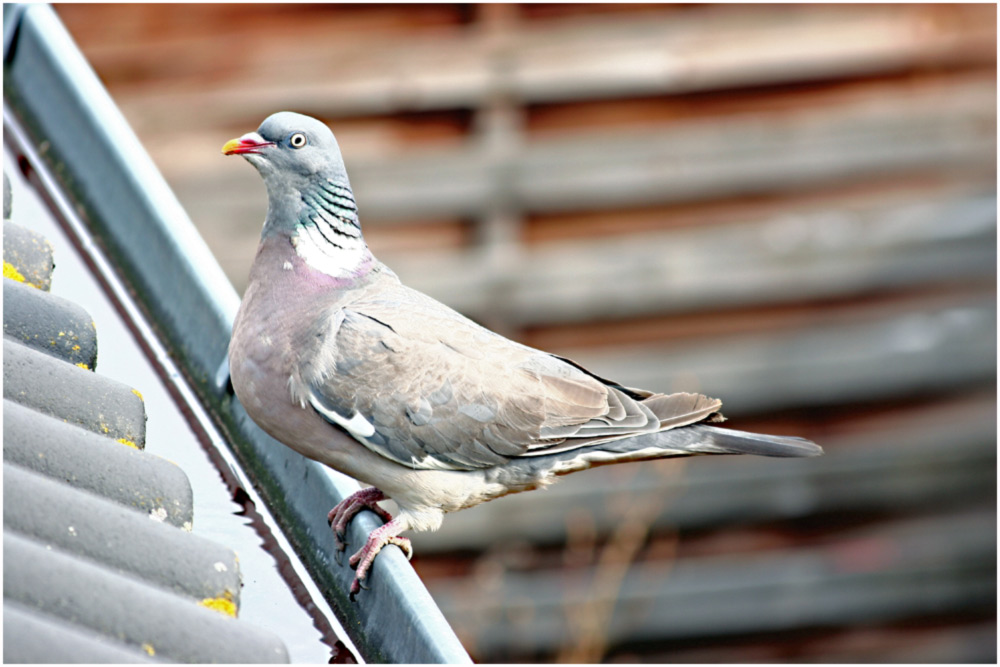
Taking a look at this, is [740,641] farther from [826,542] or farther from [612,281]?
[612,281]

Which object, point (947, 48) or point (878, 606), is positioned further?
point (878, 606)

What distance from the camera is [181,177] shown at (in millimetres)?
4758

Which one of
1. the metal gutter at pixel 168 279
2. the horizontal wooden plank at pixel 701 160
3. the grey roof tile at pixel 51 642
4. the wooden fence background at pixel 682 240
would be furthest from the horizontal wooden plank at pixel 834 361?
the grey roof tile at pixel 51 642

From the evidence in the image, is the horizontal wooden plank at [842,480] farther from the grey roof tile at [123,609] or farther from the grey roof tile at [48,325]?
the grey roof tile at [123,609]

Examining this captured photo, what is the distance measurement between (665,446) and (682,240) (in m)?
2.58

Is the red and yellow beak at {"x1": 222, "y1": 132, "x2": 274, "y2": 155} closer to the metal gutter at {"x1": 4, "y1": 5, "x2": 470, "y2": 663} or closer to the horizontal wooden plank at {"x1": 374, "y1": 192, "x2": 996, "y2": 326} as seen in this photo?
the metal gutter at {"x1": 4, "y1": 5, "x2": 470, "y2": 663}

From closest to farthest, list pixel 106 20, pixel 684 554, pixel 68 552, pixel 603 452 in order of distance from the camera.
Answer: pixel 68 552
pixel 603 452
pixel 106 20
pixel 684 554

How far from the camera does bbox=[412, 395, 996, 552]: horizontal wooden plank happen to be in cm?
514

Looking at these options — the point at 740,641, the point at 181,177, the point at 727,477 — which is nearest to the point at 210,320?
the point at 181,177

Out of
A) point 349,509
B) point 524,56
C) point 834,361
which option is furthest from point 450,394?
point 834,361

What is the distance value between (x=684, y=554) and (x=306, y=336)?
3.35 metres

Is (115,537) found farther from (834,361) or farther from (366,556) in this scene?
(834,361)

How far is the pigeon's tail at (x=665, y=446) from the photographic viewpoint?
8.40 ft

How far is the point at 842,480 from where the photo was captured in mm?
5281
